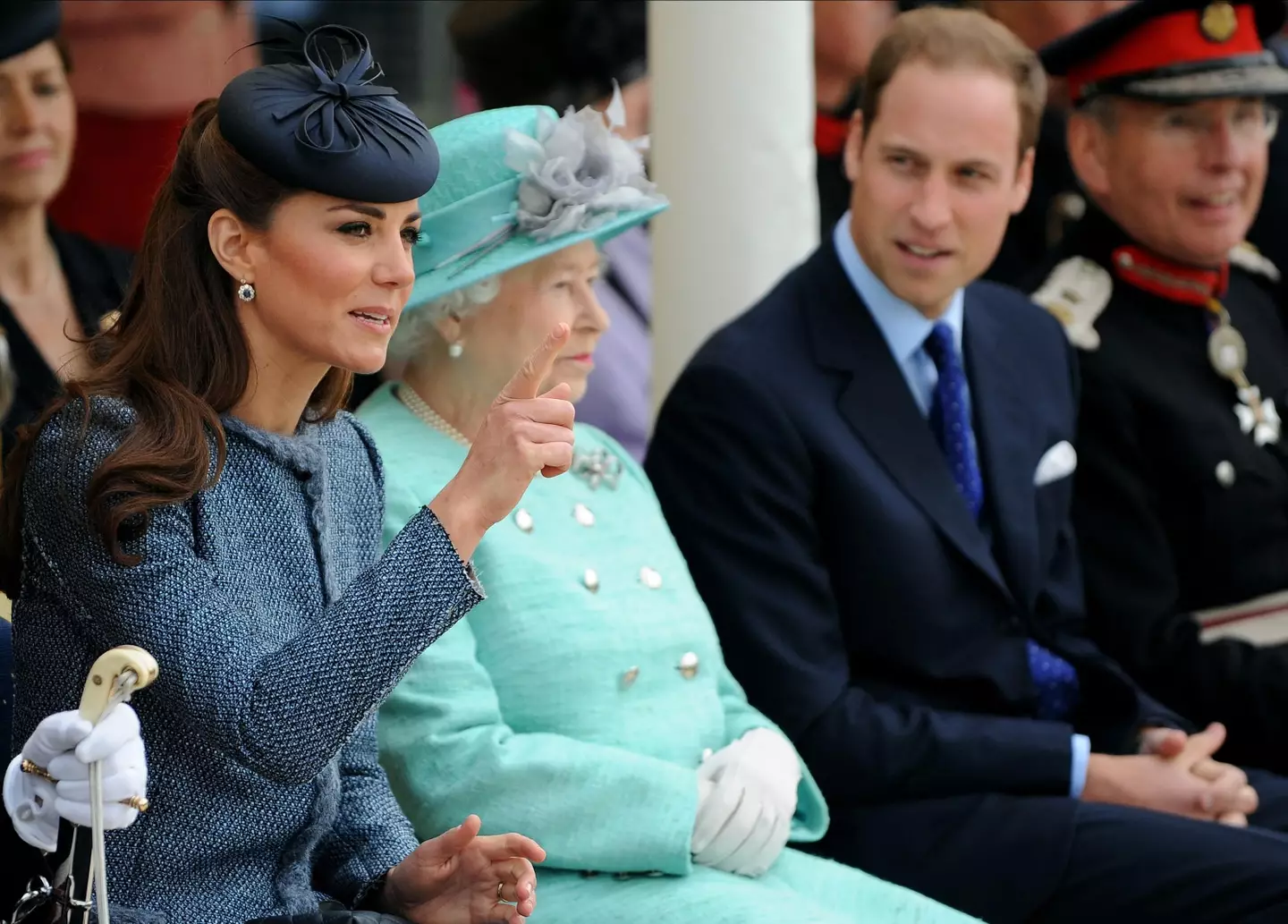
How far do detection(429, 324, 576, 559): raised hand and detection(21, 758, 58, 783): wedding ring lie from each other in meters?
0.52

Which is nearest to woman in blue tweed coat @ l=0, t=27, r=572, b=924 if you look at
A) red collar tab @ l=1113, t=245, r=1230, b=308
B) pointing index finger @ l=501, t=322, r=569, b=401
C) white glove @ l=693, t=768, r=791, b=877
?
pointing index finger @ l=501, t=322, r=569, b=401

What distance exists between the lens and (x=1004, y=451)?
12.3 feet

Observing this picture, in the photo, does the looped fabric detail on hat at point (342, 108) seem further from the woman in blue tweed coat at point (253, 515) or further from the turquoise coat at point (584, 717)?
the turquoise coat at point (584, 717)

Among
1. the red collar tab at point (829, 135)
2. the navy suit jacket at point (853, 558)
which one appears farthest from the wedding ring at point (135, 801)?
the red collar tab at point (829, 135)

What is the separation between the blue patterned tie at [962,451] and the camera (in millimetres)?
3695

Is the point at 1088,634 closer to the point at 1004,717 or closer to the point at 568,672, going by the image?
the point at 1004,717

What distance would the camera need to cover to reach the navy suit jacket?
3400mm

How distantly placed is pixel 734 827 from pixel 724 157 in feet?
6.17

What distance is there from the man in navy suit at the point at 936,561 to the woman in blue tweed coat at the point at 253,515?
107cm

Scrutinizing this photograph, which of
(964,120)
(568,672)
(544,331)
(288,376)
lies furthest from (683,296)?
(288,376)

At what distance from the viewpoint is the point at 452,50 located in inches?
207

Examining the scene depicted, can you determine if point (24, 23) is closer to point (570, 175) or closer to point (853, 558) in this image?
point (570, 175)

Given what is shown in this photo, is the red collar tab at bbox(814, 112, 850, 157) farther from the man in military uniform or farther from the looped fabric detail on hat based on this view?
the looped fabric detail on hat

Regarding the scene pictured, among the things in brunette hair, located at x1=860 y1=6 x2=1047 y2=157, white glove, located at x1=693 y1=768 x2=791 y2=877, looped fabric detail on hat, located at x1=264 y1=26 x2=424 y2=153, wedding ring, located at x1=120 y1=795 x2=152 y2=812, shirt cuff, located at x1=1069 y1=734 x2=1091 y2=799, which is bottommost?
shirt cuff, located at x1=1069 y1=734 x2=1091 y2=799
